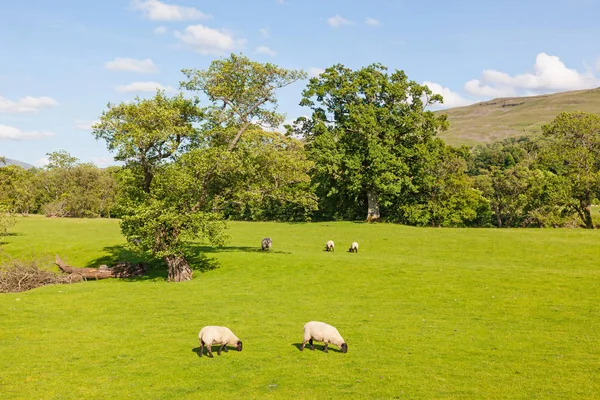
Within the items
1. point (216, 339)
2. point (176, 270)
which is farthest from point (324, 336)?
point (176, 270)

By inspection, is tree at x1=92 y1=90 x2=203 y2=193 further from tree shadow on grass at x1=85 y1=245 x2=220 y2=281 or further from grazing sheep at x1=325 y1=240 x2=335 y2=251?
grazing sheep at x1=325 y1=240 x2=335 y2=251

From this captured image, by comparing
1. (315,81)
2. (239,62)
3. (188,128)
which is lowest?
(188,128)

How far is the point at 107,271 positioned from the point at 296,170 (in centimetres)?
2006

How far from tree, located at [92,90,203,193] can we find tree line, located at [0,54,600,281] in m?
0.10

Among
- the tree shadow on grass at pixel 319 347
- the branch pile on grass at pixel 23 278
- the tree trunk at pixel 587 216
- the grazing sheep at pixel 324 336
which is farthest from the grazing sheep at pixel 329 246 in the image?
the tree trunk at pixel 587 216

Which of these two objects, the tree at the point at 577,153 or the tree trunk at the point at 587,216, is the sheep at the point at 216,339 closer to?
the tree at the point at 577,153

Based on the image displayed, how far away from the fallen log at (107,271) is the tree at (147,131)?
26.4 feet

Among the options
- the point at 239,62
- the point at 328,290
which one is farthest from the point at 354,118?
the point at 328,290

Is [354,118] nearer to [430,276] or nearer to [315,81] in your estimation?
[315,81]

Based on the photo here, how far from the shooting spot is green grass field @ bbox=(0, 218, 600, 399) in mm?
14969

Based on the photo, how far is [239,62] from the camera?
3956 centimetres

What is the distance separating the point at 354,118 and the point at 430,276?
40.1m

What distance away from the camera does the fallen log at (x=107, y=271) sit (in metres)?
38.2

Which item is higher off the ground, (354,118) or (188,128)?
(354,118)
